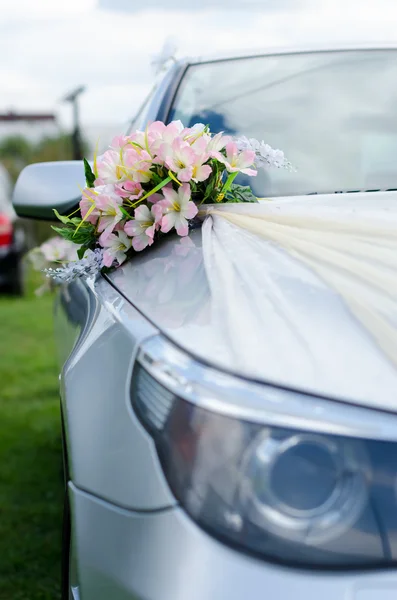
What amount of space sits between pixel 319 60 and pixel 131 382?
1.83 meters

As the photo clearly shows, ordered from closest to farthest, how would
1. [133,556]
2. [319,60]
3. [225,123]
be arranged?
[133,556]
[225,123]
[319,60]

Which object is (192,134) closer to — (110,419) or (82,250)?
(82,250)

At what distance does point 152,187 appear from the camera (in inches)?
74.9

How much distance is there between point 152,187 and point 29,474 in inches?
91.3

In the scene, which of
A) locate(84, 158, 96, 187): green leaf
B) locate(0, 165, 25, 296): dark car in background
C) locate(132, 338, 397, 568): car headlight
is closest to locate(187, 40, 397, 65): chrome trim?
locate(84, 158, 96, 187): green leaf

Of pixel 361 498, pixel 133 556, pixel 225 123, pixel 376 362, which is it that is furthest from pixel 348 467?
pixel 225 123

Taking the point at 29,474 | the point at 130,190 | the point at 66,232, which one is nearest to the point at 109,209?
the point at 130,190

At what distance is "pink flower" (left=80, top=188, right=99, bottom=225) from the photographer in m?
1.96

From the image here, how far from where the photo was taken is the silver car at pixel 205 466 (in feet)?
3.51

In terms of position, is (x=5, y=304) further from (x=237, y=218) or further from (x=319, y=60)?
(x=237, y=218)

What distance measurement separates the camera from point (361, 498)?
3.56 feet

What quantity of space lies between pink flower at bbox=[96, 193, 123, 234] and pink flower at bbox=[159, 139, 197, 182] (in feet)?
0.48

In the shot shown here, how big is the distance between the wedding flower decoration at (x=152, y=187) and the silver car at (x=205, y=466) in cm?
17

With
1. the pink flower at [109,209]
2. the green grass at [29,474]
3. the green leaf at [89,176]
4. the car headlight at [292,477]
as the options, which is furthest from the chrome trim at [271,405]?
the green grass at [29,474]
